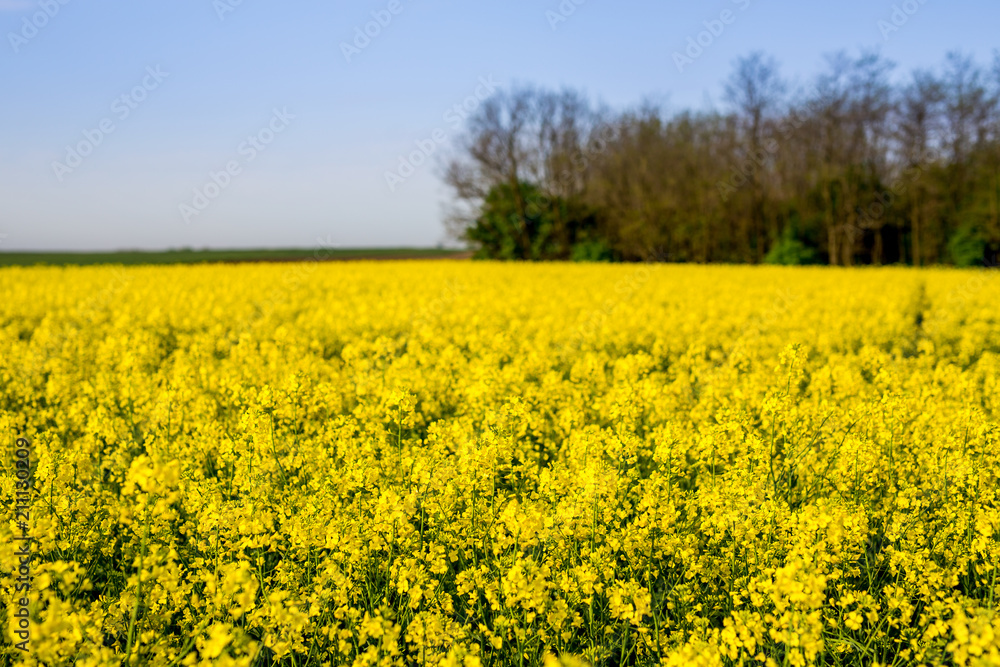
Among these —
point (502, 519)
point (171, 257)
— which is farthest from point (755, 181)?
point (171, 257)

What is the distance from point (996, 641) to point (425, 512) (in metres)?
2.90

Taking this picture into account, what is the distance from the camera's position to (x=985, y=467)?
4238mm

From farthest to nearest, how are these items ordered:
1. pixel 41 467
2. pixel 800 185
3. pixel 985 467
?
pixel 800 185, pixel 985 467, pixel 41 467

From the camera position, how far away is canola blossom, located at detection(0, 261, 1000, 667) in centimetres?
282

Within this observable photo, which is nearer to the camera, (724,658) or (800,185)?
(724,658)

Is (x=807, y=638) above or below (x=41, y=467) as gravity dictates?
below

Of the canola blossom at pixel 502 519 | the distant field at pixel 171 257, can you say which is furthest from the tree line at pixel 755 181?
the canola blossom at pixel 502 519

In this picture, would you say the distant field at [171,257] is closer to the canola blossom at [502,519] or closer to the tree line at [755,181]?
the tree line at [755,181]

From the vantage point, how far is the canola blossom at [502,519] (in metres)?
2.82

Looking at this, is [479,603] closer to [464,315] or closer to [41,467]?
[41,467]

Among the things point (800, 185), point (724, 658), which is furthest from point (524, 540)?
point (800, 185)

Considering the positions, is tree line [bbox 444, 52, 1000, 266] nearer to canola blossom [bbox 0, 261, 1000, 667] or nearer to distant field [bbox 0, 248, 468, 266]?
distant field [bbox 0, 248, 468, 266]

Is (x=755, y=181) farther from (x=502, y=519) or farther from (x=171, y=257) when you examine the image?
(x=171, y=257)

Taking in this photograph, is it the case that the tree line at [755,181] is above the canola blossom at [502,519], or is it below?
above
